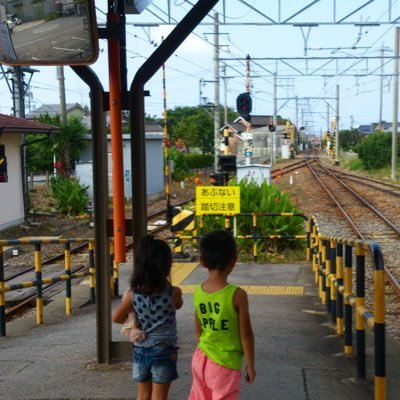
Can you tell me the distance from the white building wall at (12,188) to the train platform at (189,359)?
10308 millimetres

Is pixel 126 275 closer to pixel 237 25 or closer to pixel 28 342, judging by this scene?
pixel 28 342

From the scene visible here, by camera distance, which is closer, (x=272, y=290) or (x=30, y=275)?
(x=272, y=290)

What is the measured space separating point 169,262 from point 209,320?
371mm

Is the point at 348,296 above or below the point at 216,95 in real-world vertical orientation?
below

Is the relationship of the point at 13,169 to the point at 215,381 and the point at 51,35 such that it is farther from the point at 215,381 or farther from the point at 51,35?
the point at 215,381

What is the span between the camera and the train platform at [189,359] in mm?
4434

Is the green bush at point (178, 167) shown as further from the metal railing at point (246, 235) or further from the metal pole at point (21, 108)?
the metal railing at point (246, 235)

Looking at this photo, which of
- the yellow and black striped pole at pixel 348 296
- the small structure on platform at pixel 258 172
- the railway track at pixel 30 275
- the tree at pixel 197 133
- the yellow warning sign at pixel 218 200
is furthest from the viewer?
the tree at pixel 197 133

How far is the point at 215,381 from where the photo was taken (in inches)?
132


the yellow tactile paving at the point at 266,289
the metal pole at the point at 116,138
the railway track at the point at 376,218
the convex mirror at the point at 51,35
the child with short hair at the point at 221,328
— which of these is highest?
the convex mirror at the point at 51,35

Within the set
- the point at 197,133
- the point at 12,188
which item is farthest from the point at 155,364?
the point at 197,133

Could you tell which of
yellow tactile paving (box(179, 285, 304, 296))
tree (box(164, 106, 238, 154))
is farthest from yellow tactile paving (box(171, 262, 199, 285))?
tree (box(164, 106, 238, 154))

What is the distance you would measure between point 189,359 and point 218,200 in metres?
7.02

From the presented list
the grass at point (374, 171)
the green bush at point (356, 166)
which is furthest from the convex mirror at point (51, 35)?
the green bush at point (356, 166)
